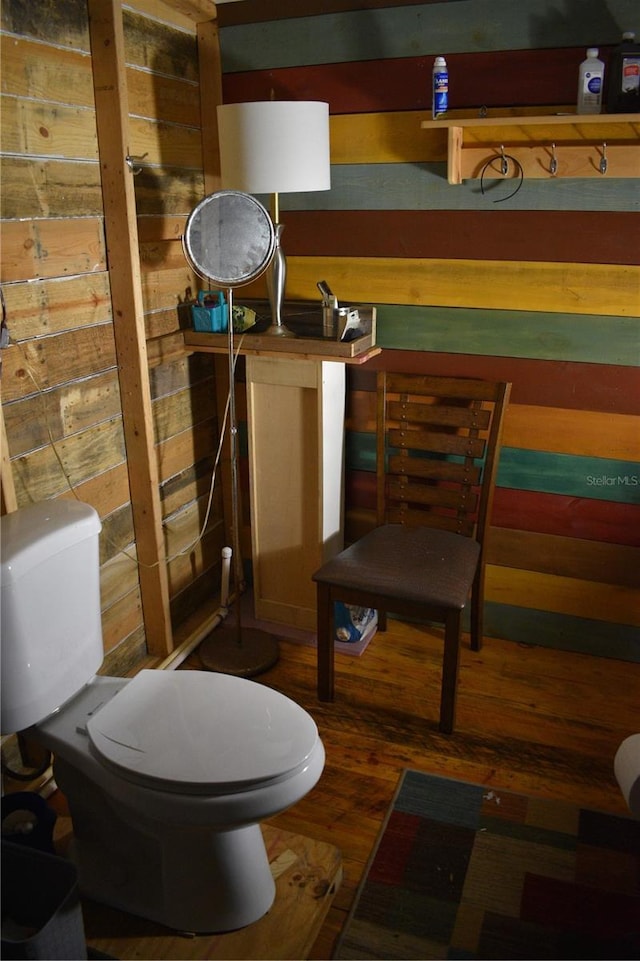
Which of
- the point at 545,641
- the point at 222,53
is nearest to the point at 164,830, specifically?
the point at 545,641

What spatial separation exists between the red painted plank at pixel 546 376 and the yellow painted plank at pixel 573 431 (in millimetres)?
22

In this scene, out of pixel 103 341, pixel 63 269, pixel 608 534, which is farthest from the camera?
pixel 608 534

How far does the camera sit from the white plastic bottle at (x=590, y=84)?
6.86 ft

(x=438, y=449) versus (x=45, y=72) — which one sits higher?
(x=45, y=72)

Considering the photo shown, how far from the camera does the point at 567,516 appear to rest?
8.51 feet

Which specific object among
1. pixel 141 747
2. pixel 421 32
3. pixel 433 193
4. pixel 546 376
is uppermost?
pixel 421 32

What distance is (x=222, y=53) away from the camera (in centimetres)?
259

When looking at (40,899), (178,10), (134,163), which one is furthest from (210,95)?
(40,899)

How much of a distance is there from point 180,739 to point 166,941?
0.47 meters

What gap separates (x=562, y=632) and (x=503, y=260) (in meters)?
1.24

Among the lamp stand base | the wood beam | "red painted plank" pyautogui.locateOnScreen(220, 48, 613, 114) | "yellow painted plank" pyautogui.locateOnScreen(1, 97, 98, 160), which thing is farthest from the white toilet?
"red painted plank" pyautogui.locateOnScreen(220, 48, 613, 114)

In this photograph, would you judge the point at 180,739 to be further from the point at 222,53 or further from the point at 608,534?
the point at 222,53

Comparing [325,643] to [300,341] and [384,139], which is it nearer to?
[300,341]

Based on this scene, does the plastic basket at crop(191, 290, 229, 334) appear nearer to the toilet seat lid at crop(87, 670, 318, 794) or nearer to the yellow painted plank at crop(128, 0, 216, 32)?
the yellow painted plank at crop(128, 0, 216, 32)
